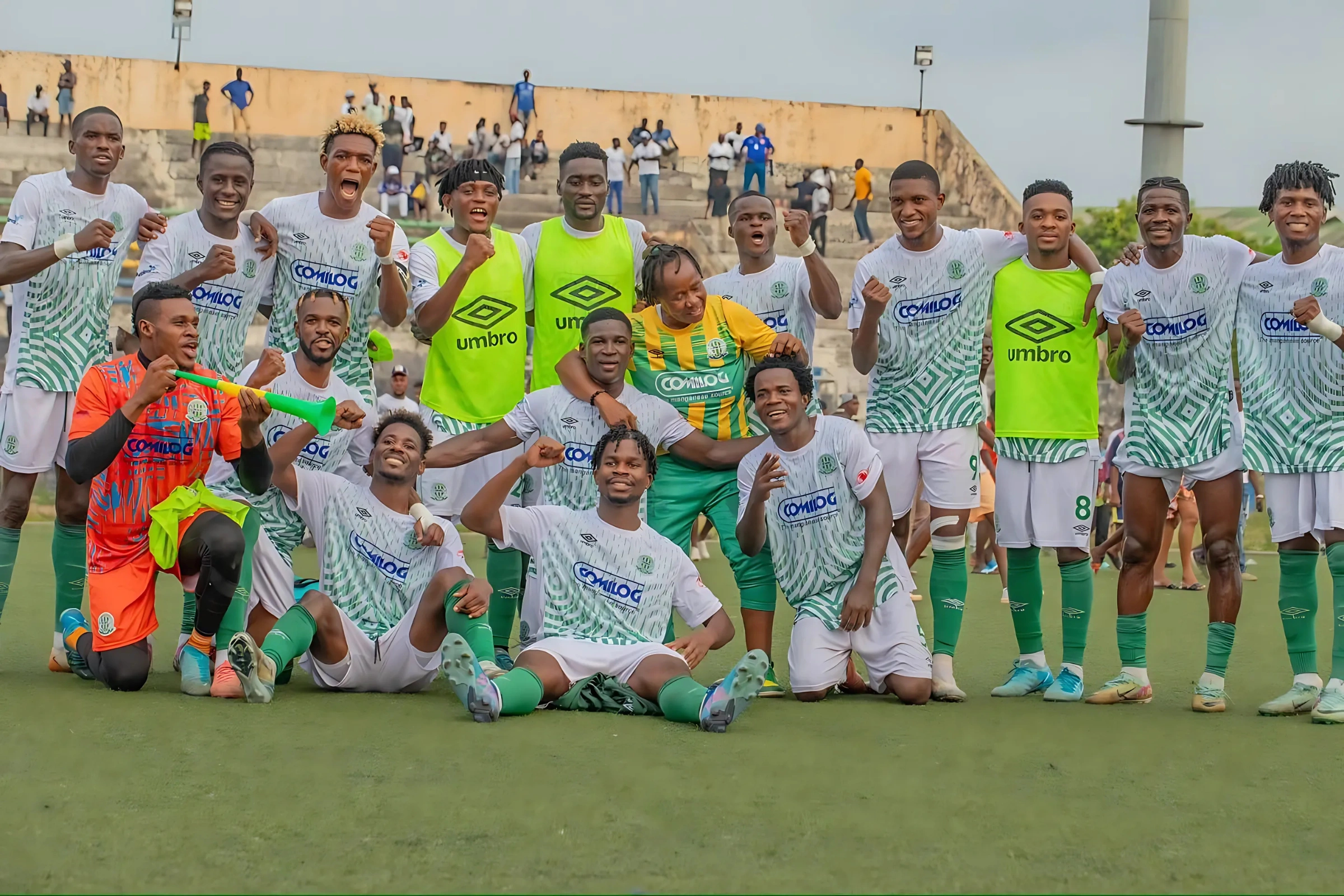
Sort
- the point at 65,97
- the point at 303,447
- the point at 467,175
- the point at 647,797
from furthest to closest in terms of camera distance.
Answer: the point at 65,97, the point at 467,175, the point at 303,447, the point at 647,797

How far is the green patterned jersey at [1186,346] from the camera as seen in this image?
667cm

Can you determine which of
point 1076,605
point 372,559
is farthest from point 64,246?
point 1076,605

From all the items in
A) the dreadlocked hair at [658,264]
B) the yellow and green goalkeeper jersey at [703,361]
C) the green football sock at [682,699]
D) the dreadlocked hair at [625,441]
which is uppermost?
the dreadlocked hair at [658,264]

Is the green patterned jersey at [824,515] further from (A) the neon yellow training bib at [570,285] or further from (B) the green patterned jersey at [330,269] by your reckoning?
(B) the green patterned jersey at [330,269]

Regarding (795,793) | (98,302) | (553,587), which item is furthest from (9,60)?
(795,793)

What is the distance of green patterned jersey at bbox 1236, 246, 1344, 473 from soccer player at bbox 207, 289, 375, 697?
12.2ft

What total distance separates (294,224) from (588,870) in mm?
4366

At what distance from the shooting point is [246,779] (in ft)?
14.4

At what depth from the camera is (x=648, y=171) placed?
101ft

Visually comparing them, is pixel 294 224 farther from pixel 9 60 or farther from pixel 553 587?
pixel 9 60

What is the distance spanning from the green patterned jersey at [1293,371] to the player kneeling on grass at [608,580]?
94.6 inches

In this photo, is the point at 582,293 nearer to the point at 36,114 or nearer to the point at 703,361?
the point at 703,361

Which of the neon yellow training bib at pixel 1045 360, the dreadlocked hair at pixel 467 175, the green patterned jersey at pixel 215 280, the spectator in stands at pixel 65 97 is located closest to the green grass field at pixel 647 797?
the neon yellow training bib at pixel 1045 360

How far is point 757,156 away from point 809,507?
87.6 ft
